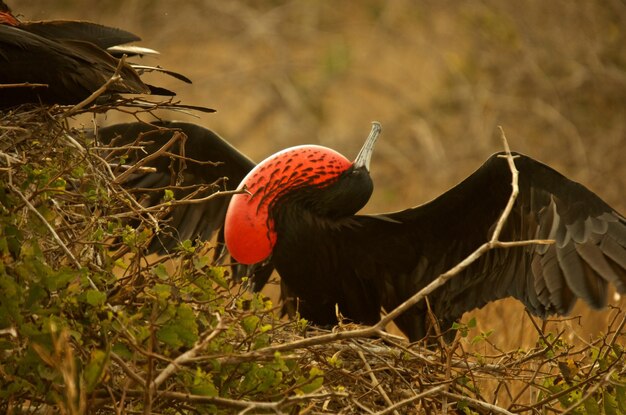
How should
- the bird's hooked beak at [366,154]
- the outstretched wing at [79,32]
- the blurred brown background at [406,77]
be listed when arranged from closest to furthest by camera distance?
the outstretched wing at [79,32] < the bird's hooked beak at [366,154] < the blurred brown background at [406,77]

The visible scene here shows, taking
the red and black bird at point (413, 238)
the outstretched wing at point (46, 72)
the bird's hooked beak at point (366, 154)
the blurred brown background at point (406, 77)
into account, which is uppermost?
the outstretched wing at point (46, 72)

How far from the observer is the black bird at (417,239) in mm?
3238

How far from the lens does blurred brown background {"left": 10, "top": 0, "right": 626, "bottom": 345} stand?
8.62m

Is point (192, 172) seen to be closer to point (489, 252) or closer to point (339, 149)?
point (489, 252)

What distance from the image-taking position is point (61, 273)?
1979 millimetres

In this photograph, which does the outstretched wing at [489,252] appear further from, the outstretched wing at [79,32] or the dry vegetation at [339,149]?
the outstretched wing at [79,32]

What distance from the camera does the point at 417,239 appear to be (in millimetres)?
3557

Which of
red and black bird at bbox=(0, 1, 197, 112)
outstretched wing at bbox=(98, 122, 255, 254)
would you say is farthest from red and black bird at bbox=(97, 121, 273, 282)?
red and black bird at bbox=(0, 1, 197, 112)

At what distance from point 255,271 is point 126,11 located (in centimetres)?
739

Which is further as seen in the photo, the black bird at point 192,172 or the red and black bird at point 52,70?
the black bird at point 192,172

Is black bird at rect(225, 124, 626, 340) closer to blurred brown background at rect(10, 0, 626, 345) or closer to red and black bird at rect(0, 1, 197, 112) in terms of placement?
red and black bird at rect(0, 1, 197, 112)

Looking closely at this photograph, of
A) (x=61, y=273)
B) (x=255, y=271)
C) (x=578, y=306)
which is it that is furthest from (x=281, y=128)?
(x=61, y=273)

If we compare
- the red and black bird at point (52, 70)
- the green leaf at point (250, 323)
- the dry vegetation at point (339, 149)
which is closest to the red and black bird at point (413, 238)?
the dry vegetation at point (339, 149)

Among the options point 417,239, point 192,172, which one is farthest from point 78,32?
point 417,239
